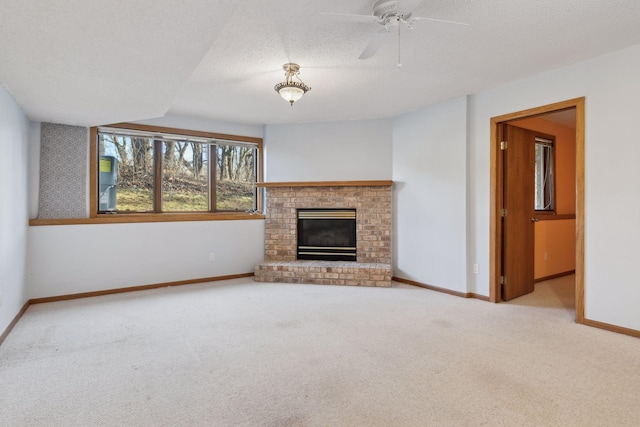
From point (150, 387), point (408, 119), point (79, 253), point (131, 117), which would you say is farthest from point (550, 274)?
point (79, 253)

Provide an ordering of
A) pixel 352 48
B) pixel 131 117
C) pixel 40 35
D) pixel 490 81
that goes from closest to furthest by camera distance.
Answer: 1. pixel 40 35
2. pixel 352 48
3. pixel 490 81
4. pixel 131 117

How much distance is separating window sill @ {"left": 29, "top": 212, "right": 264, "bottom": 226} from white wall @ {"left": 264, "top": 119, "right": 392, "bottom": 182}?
31.2 inches

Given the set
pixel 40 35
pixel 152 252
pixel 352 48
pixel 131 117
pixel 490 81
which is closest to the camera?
Result: pixel 40 35

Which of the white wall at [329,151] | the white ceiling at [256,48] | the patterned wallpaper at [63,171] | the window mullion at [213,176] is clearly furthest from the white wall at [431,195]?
the patterned wallpaper at [63,171]

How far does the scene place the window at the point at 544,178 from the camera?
16.6ft

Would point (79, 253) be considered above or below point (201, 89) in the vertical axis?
below

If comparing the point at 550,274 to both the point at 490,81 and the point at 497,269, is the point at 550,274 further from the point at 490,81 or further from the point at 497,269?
the point at 490,81

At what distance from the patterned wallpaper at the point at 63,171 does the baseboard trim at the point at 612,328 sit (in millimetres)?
5439

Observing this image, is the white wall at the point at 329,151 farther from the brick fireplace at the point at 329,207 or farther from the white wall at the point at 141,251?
the white wall at the point at 141,251

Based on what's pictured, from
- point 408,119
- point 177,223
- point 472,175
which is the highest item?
point 408,119

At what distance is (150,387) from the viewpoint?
204 cm

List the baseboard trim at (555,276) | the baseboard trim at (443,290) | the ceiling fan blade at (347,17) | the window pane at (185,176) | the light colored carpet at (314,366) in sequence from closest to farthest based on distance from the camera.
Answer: the light colored carpet at (314,366)
the ceiling fan blade at (347,17)
the baseboard trim at (443,290)
the window pane at (185,176)
the baseboard trim at (555,276)

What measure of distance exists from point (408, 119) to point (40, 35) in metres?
4.00

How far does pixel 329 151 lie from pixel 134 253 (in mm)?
3014
